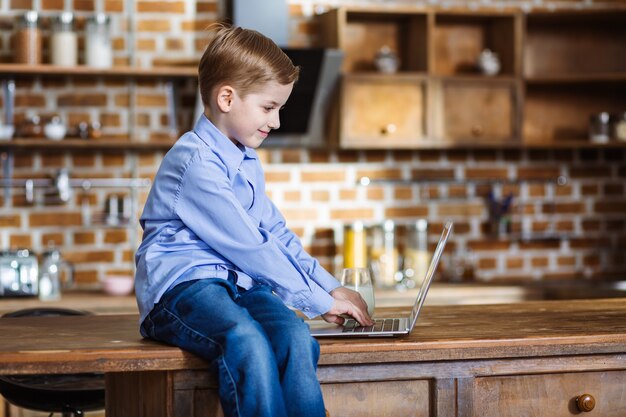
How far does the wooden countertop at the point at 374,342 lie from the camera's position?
190cm

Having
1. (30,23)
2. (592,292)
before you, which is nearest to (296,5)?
(30,23)

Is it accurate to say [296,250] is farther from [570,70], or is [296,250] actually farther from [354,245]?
[570,70]

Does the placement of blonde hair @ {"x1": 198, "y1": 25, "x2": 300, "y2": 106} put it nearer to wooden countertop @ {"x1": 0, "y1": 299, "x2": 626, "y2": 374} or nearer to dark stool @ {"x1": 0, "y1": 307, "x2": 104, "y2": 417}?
wooden countertop @ {"x1": 0, "y1": 299, "x2": 626, "y2": 374}

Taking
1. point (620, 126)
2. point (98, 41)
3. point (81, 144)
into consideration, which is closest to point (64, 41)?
point (98, 41)

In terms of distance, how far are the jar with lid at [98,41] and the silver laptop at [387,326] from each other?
7.91ft

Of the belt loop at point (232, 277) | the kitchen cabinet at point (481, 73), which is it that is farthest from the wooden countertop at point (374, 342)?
the kitchen cabinet at point (481, 73)

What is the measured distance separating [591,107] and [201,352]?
354 centimetres

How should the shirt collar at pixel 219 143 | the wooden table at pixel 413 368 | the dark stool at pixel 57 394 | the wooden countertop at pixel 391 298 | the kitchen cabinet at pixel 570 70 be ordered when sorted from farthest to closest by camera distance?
the kitchen cabinet at pixel 570 70 → the wooden countertop at pixel 391 298 → the dark stool at pixel 57 394 → the shirt collar at pixel 219 143 → the wooden table at pixel 413 368

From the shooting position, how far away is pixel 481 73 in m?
4.77

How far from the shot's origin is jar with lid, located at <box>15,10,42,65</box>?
4.25 m

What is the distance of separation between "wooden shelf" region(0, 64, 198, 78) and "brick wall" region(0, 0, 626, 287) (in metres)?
0.18

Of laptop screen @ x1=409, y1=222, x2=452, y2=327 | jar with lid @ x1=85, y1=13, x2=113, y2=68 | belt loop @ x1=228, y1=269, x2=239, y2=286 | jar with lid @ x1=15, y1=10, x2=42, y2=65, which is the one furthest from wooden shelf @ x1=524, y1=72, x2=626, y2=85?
belt loop @ x1=228, y1=269, x2=239, y2=286

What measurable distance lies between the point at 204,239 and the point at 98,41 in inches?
98.7

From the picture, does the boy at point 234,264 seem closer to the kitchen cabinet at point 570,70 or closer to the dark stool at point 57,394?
the dark stool at point 57,394
